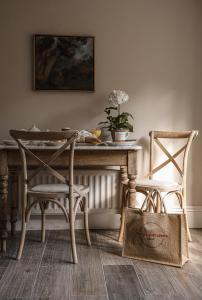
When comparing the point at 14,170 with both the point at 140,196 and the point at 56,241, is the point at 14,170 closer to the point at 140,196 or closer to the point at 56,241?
the point at 56,241

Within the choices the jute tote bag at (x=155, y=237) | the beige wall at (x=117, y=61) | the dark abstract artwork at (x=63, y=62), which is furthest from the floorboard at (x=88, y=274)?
the dark abstract artwork at (x=63, y=62)

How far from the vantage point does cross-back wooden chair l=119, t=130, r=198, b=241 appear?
9.73ft

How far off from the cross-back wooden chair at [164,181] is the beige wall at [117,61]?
0.19 m

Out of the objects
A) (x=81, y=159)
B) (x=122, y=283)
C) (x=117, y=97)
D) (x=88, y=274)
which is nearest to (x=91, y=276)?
(x=88, y=274)

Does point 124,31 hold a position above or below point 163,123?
above

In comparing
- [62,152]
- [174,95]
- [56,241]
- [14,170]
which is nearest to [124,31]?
[174,95]

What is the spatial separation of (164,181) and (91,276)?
1.13 m

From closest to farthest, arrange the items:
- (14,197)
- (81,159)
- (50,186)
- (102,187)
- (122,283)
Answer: (122,283) → (50,186) → (81,159) → (14,197) → (102,187)

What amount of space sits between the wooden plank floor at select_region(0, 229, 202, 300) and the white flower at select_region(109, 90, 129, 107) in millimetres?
1193

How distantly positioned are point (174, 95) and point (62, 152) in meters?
1.31

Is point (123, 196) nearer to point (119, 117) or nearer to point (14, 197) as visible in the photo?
point (119, 117)

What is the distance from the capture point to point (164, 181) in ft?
10.4

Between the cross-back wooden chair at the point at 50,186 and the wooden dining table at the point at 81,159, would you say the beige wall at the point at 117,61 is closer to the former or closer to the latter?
the wooden dining table at the point at 81,159

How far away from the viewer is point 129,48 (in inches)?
136
